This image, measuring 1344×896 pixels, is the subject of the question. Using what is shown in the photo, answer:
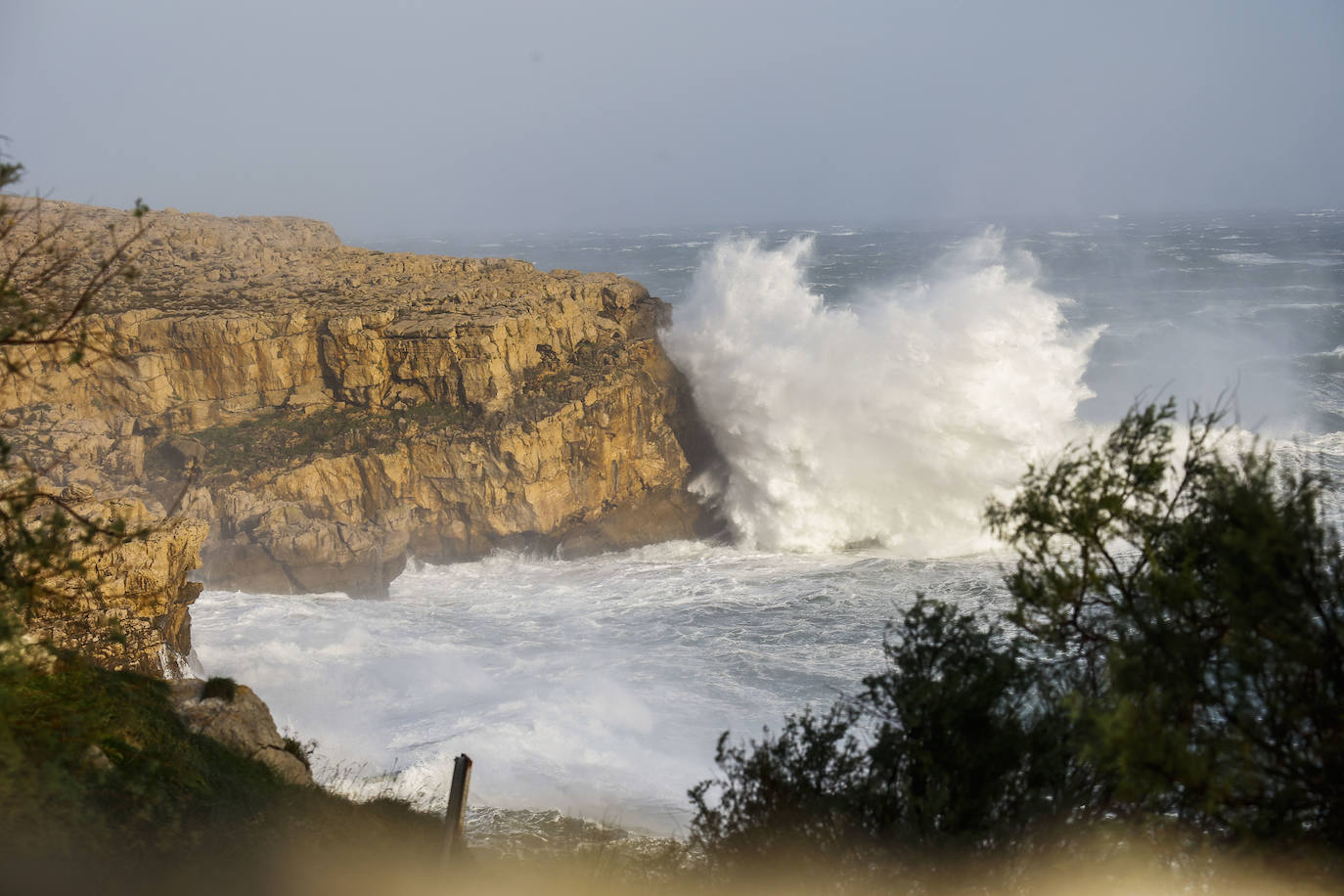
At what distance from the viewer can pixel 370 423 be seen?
23.3m

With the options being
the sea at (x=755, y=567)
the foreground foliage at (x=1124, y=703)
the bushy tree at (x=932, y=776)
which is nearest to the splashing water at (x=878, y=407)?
the sea at (x=755, y=567)

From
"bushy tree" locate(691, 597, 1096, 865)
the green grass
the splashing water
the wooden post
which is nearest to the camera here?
the green grass

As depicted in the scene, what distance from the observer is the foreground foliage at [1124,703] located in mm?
4441

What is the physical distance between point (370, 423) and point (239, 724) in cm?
1533

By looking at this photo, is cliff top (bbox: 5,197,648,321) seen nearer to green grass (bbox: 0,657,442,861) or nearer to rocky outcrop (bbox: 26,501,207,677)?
rocky outcrop (bbox: 26,501,207,677)

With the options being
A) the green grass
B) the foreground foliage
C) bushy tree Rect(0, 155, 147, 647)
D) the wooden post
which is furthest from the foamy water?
bushy tree Rect(0, 155, 147, 647)

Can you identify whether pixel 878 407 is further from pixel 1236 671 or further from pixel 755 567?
pixel 1236 671

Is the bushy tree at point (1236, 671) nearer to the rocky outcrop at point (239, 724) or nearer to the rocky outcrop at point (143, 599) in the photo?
the rocky outcrop at point (239, 724)

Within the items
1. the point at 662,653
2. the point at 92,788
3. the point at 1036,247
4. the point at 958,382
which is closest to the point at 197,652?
the point at 662,653

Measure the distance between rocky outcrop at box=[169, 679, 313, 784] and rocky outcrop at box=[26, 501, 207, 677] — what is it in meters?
1.66

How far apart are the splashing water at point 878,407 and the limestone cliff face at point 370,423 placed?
5.34 feet

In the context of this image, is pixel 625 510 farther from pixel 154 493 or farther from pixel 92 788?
pixel 92 788

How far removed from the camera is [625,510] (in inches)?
965

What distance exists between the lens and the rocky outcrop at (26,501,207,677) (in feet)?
34.8
